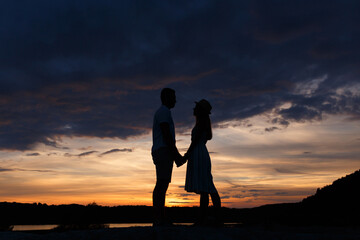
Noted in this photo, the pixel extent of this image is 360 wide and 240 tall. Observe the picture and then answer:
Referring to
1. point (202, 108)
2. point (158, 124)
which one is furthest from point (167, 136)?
point (202, 108)

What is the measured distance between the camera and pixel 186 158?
26.4 feet

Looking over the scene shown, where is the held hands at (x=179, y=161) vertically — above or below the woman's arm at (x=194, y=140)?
below

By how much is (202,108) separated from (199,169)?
1401 millimetres

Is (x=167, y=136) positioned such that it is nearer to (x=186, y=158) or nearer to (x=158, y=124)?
(x=158, y=124)

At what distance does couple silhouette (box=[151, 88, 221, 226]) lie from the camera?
7.39 metres

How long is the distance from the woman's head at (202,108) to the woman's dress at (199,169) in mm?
347

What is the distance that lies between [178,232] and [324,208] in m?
16.2

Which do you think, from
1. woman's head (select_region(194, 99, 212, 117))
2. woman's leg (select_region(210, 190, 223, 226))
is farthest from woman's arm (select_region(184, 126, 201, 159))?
woman's leg (select_region(210, 190, 223, 226))

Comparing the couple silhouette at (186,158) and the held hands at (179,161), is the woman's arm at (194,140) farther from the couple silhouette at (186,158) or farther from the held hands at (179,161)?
the held hands at (179,161)

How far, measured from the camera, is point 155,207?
24.1 ft

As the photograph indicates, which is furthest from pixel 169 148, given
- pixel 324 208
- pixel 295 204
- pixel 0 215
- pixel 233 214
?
pixel 233 214

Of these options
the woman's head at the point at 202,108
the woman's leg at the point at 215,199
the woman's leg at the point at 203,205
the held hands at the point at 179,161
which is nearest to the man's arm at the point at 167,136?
the held hands at the point at 179,161

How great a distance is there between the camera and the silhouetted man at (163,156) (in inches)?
289

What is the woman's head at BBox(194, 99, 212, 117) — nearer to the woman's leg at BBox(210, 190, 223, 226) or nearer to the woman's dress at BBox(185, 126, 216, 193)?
the woman's dress at BBox(185, 126, 216, 193)
